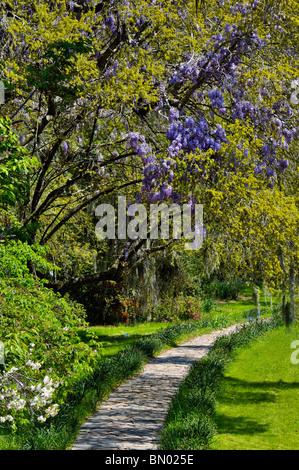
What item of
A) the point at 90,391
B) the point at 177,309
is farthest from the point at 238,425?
the point at 177,309

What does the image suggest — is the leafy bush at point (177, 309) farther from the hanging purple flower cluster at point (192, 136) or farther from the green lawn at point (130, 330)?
the hanging purple flower cluster at point (192, 136)

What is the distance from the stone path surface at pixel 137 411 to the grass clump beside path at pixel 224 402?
0.79 feet

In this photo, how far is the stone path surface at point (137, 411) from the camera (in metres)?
6.77

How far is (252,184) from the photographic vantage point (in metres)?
7.46

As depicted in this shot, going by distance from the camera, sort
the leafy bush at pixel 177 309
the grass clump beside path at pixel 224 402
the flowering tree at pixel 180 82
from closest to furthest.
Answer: the grass clump beside path at pixel 224 402
the flowering tree at pixel 180 82
the leafy bush at pixel 177 309

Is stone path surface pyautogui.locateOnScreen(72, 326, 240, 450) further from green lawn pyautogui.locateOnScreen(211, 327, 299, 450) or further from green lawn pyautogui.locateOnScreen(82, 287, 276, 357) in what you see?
green lawn pyautogui.locateOnScreen(82, 287, 276, 357)

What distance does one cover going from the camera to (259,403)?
9445 mm

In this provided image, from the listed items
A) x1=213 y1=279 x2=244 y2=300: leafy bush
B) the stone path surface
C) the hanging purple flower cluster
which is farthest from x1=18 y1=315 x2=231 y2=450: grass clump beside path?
x1=213 y1=279 x2=244 y2=300: leafy bush

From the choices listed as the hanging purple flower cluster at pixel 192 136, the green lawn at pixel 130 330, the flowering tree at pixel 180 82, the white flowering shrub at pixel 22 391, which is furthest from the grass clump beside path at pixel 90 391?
the hanging purple flower cluster at pixel 192 136

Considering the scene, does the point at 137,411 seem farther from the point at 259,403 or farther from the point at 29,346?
the point at 29,346

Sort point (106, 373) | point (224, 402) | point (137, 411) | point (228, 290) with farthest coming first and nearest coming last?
point (228, 290)
point (106, 373)
point (224, 402)
point (137, 411)

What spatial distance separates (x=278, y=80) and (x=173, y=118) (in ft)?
5.58

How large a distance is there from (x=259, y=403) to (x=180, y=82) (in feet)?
18.7

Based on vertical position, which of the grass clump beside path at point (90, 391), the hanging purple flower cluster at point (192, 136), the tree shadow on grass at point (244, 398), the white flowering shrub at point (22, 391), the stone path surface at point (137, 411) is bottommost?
the tree shadow on grass at point (244, 398)
